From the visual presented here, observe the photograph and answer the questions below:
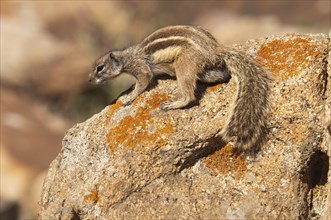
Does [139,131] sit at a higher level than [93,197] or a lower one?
higher

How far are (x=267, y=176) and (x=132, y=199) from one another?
1.40 m

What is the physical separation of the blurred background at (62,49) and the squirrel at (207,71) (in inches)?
296

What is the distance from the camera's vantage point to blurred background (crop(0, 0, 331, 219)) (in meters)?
16.6

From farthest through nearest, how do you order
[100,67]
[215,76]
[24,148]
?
[24,148], [100,67], [215,76]

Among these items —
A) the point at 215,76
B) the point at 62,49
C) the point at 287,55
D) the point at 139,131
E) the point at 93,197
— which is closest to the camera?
the point at 93,197

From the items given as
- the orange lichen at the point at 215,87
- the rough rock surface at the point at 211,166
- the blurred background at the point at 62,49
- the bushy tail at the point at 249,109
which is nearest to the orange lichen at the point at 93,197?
the rough rock surface at the point at 211,166

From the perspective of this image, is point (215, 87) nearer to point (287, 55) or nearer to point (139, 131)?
point (287, 55)

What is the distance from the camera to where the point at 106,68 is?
9.34 metres

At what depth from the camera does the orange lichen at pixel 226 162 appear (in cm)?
727

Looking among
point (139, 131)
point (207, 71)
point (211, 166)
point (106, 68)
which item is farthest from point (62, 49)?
point (211, 166)

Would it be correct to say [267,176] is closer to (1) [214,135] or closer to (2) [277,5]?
(1) [214,135]

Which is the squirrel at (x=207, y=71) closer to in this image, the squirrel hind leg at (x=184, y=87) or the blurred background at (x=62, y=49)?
the squirrel hind leg at (x=184, y=87)

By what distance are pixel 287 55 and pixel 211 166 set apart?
4.89 ft

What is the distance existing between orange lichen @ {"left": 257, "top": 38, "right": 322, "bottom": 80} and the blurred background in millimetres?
8276
